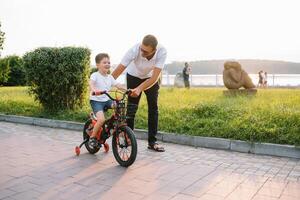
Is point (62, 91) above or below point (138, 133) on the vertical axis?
above

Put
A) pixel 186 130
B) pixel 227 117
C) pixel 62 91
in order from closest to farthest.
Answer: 1. pixel 186 130
2. pixel 227 117
3. pixel 62 91

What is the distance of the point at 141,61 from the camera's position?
250 inches

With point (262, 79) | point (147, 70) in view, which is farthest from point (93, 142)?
point (262, 79)

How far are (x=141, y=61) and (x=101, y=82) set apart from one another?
2.52 feet

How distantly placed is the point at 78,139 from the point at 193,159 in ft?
8.87

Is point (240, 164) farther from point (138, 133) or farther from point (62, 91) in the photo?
point (62, 91)

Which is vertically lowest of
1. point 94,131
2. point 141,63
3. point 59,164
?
point 59,164

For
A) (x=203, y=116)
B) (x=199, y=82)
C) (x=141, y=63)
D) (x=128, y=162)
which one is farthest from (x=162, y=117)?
(x=199, y=82)

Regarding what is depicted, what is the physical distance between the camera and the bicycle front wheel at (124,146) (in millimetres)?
5543

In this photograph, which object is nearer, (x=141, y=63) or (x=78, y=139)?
(x=141, y=63)

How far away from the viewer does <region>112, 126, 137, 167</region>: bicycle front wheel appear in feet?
18.2

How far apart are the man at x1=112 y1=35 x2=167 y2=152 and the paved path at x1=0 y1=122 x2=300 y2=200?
62cm

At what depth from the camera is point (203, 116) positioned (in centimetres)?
874

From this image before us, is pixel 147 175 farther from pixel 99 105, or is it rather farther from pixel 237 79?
pixel 237 79
